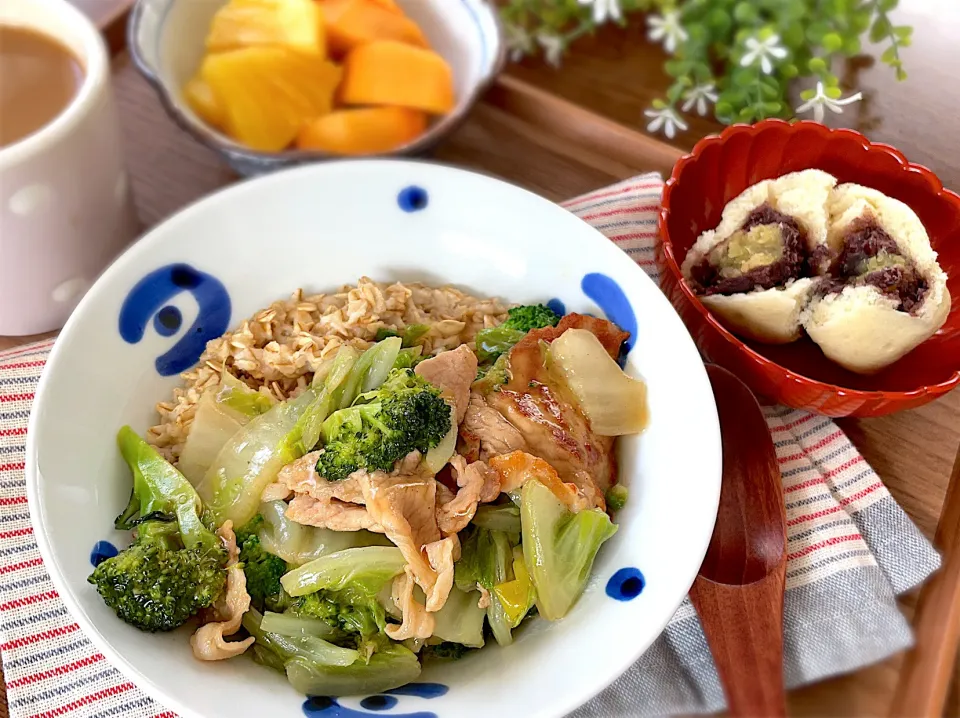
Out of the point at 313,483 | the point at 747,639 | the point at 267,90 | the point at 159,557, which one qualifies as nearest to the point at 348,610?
the point at 313,483

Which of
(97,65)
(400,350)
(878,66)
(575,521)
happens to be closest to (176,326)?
Answer: (400,350)

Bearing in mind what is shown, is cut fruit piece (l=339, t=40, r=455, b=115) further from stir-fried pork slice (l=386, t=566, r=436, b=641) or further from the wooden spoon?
stir-fried pork slice (l=386, t=566, r=436, b=641)

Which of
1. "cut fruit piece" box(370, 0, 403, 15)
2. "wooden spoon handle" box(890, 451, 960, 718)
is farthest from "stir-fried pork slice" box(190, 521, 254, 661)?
"cut fruit piece" box(370, 0, 403, 15)

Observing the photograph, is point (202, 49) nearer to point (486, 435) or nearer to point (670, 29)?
point (670, 29)

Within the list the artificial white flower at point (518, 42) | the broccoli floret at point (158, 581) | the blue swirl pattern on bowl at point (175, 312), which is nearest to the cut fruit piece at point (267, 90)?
the blue swirl pattern on bowl at point (175, 312)

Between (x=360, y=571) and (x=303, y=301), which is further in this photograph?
(x=303, y=301)

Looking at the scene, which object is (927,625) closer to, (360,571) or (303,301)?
(360,571)
